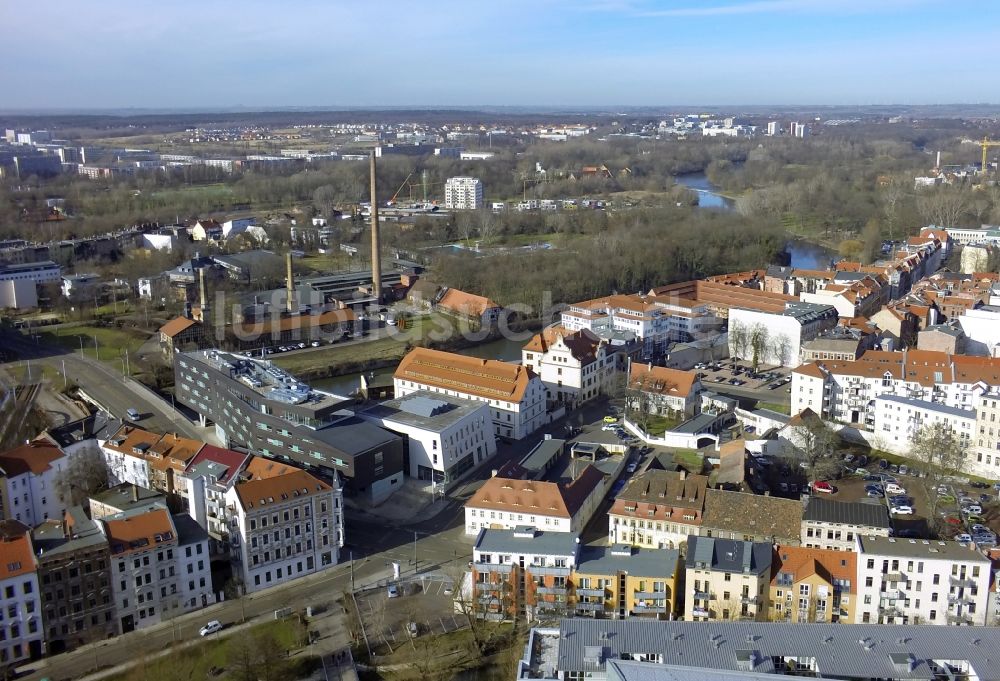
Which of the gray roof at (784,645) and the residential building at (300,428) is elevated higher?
the residential building at (300,428)

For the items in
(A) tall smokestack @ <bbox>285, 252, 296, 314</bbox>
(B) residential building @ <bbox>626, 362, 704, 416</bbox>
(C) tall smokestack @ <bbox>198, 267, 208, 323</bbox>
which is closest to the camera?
(B) residential building @ <bbox>626, 362, 704, 416</bbox>

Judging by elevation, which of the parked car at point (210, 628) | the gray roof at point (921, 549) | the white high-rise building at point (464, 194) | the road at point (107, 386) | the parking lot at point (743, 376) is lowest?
the parked car at point (210, 628)

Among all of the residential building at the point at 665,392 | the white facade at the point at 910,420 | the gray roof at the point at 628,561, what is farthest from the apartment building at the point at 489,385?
the white facade at the point at 910,420

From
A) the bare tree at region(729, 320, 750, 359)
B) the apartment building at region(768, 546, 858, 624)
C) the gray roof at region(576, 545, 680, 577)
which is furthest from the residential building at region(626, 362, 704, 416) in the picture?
the apartment building at region(768, 546, 858, 624)

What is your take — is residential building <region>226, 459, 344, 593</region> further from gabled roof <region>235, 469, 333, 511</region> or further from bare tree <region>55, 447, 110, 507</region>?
bare tree <region>55, 447, 110, 507</region>

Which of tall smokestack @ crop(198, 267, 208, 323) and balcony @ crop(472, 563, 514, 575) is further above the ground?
tall smokestack @ crop(198, 267, 208, 323)

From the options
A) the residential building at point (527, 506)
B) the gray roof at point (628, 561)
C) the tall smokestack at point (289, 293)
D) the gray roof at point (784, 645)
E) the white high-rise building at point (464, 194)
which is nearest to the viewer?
the gray roof at point (784, 645)

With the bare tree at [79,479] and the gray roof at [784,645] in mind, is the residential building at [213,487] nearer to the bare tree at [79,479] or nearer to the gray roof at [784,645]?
the bare tree at [79,479]
